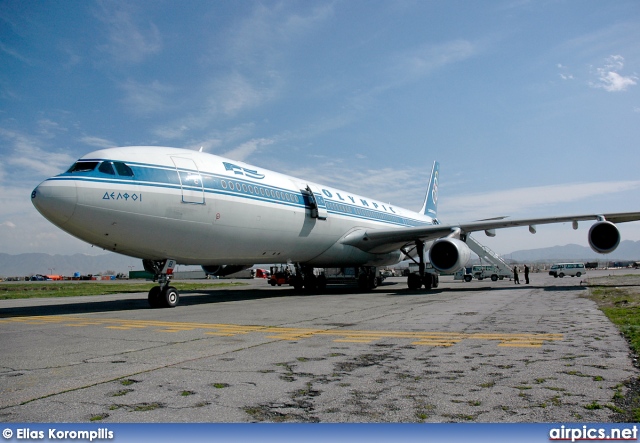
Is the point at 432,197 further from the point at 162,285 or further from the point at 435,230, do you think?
the point at 162,285

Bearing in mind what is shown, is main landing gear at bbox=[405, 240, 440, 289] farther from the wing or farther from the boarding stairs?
the boarding stairs

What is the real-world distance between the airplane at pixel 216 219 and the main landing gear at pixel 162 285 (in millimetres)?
30

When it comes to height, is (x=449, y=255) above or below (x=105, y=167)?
below

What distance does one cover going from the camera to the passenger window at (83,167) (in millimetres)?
11547

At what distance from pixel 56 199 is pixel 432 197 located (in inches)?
1179

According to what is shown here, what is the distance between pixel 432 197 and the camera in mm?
36531

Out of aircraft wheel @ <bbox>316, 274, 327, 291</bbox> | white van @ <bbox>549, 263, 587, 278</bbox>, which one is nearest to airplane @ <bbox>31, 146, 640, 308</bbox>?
aircraft wheel @ <bbox>316, 274, 327, 291</bbox>

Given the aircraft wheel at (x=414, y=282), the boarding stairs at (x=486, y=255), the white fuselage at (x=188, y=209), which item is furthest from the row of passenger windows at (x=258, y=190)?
the boarding stairs at (x=486, y=255)

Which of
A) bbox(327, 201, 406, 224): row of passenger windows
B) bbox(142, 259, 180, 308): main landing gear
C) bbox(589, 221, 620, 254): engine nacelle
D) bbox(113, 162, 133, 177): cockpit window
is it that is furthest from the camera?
bbox(327, 201, 406, 224): row of passenger windows

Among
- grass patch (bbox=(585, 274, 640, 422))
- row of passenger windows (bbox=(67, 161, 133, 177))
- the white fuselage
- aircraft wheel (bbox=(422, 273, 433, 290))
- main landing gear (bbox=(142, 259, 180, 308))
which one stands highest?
row of passenger windows (bbox=(67, 161, 133, 177))

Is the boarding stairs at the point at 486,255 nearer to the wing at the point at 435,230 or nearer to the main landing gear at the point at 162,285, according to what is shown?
the wing at the point at 435,230

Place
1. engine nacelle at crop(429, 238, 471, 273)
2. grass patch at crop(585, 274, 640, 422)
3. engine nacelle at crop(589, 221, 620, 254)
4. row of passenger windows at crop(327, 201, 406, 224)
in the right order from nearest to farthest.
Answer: grass patch at crop(585, 274, 640, 422) < engine nacelle at crop(429, 238, 471, 273) < engine nacelle at crop(589, 221, 620, 254) < row of passenger windows at crop(327, 201, 406, 224)

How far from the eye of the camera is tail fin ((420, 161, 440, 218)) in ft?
116

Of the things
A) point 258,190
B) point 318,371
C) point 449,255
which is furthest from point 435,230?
point 318,371
